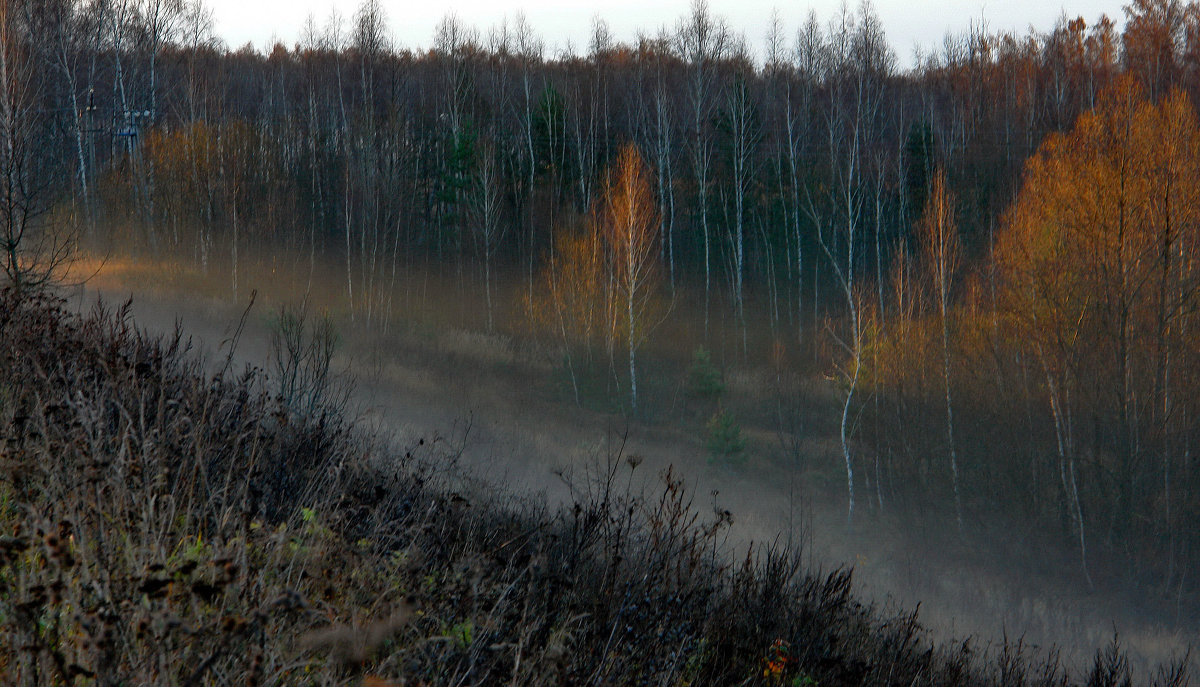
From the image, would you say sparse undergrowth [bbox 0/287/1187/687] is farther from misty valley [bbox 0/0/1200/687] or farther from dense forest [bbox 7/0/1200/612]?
dense forest [bbox 7/0/1200/612]

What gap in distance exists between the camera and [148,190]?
111 ft

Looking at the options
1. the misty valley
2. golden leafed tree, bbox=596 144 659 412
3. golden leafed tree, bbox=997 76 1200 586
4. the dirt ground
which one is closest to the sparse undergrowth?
the misty valley

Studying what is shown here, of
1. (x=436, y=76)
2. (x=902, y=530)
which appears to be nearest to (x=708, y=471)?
(x=902, y=530)

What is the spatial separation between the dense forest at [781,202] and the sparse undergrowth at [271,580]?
423 inches

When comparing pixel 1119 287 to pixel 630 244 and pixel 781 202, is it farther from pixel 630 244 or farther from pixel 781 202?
pixel 781 202

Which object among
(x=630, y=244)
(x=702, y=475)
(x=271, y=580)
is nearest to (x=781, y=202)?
(x=630, y=244)

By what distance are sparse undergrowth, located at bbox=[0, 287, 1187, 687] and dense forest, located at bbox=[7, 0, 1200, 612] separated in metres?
10.7

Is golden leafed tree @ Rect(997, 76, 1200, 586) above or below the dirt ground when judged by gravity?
above

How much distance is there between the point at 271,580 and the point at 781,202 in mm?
40657

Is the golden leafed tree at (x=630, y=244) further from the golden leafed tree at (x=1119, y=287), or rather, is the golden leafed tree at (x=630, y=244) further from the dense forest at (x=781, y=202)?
the golden leafed tree at (x=1119, y=287)

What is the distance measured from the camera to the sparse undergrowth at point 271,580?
225 centimetres

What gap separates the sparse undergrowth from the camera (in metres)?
2.25

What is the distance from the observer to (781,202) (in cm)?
4159

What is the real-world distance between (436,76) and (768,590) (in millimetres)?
42163
